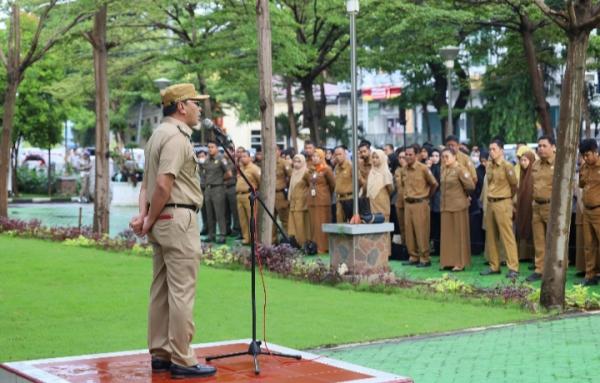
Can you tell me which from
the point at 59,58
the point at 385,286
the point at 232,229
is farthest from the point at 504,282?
the point at 59,58

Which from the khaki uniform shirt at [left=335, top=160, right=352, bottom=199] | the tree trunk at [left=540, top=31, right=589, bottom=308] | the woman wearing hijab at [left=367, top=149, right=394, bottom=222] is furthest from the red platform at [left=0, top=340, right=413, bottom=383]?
the khaki uniform shirt at [left=335, top=160, right=352, bottom=199]

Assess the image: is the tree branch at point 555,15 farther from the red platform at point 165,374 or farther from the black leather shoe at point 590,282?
the red platform at point 165,374

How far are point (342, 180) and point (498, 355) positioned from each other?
391 inches

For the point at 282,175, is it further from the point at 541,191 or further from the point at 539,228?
the point at 541,191

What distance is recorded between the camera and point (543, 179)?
1596 cm

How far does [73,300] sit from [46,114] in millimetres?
32981

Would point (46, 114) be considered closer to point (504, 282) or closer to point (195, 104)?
point (504, 282)

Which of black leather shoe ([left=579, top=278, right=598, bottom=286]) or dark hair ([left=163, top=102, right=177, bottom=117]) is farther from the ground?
dark hair ([left=163, top=102, right=177, bottom=117])

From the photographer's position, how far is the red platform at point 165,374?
795 centimetres

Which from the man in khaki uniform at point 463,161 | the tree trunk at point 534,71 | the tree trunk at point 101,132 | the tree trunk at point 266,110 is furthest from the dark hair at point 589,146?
the tree trunk at point 534,71

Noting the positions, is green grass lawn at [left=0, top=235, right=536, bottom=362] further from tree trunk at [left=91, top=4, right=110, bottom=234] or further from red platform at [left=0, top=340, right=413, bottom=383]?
tree trunk at [left=91, top=4, right=110, bottom=234]

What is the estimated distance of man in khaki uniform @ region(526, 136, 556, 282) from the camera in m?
15.9

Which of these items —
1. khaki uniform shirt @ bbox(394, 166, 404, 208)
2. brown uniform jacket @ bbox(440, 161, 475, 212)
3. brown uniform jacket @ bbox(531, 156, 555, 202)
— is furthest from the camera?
khaki uniform shirt @ bbox(394, 166, 404, 208)

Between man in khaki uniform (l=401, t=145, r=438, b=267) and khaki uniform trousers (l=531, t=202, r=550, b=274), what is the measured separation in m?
2.08
